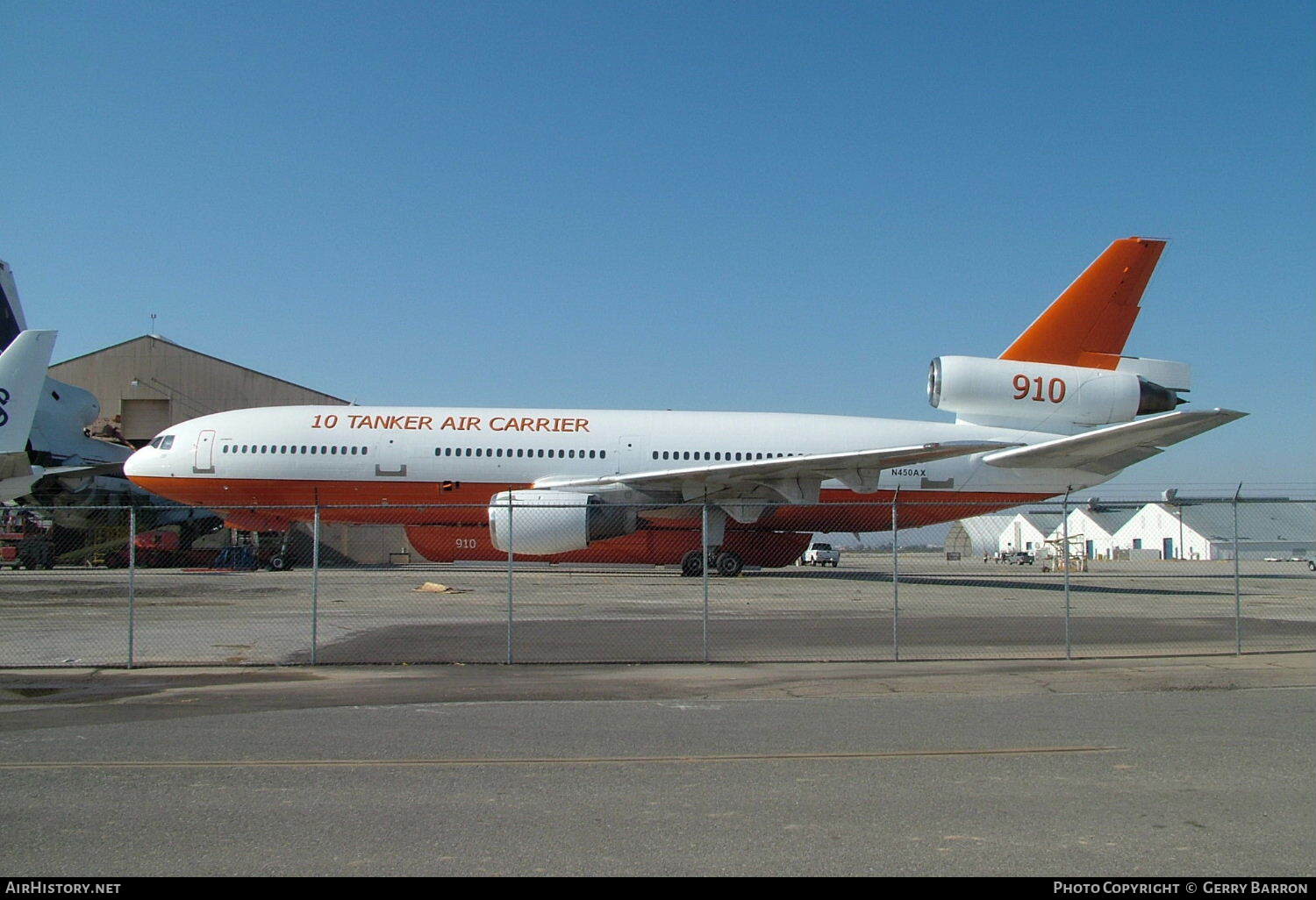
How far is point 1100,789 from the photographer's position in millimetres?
5461

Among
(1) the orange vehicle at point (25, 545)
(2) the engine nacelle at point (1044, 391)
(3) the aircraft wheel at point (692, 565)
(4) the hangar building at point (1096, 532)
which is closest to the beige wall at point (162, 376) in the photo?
(1) the orange vehicle at point (25, 545)

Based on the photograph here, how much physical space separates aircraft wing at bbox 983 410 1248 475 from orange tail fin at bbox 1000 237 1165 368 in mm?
2281

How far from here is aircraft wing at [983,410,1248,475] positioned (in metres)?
19.2

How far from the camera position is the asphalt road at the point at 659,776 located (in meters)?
4.33

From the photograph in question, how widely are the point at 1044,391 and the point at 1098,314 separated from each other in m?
2.20

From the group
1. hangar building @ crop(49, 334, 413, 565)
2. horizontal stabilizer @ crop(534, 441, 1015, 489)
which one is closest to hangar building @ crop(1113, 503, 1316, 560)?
horizontal stabilizer @ crop(534, 441, 1015, 489)

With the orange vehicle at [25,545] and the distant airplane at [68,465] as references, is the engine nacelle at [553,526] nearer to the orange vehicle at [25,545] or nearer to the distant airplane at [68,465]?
the distant airplane at [68,465]

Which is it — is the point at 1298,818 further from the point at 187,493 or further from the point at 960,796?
the point at 187,493

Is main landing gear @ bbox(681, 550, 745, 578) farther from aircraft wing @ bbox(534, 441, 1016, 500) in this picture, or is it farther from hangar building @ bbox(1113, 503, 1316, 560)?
hangar building @ bbox(1113, 503, 1316, 560)

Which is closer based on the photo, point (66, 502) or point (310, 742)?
point (310, 742)

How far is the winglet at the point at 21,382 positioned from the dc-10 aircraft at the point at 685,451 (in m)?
3.68

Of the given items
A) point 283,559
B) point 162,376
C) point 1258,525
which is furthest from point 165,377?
point 1258,525
